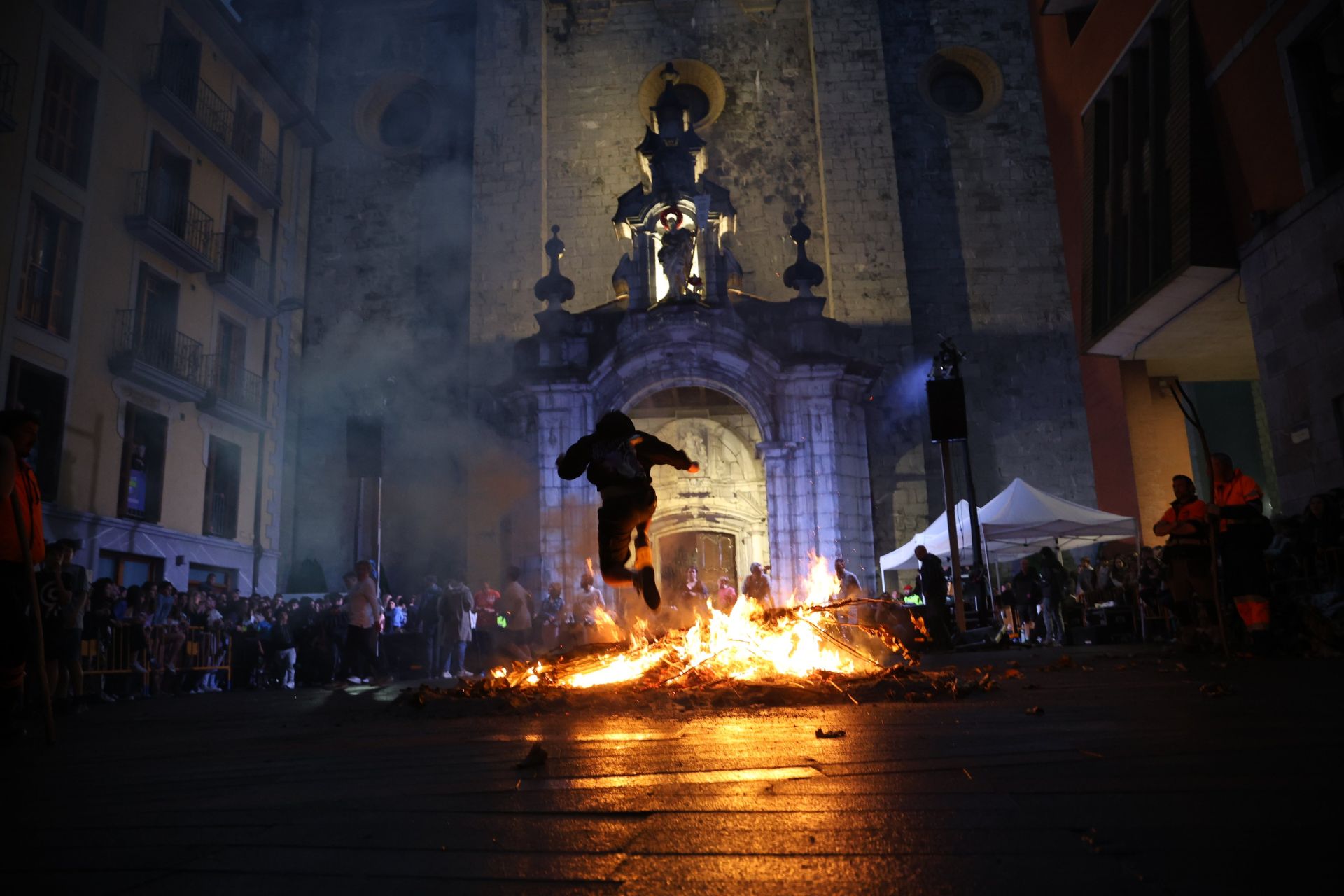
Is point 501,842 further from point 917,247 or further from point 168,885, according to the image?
point 917,247

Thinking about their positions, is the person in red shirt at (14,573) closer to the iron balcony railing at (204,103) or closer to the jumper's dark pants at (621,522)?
the jumper's dark pants at (621,522)

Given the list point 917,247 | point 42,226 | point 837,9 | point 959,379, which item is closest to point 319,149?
point 42,226

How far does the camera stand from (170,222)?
2073 cm

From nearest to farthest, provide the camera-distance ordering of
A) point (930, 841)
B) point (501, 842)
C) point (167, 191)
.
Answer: point (930, 841) < point (501, 842) < point (167, 191)

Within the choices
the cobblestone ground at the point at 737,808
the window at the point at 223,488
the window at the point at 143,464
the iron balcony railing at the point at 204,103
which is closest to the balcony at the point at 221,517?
the window at the point at 223,488

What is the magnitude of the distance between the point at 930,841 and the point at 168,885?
4.97 feet

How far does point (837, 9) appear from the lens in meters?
24.7

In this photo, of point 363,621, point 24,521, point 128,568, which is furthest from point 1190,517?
point 128,568

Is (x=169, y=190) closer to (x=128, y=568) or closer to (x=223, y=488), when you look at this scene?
(x=223, y=488)

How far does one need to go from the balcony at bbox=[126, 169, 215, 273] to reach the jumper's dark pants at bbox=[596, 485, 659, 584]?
16098 millimetres

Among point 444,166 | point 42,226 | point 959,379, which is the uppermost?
point 444,166

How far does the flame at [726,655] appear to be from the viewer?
6770 mm

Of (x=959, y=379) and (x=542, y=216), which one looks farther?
(x=542, y=216)

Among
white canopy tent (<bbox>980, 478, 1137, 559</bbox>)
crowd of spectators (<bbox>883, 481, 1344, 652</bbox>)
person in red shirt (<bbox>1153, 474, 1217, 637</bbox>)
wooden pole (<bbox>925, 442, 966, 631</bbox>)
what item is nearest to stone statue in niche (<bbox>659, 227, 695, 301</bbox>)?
wooden pole (<bbox>925, 442, 966, 631</bbox>)
